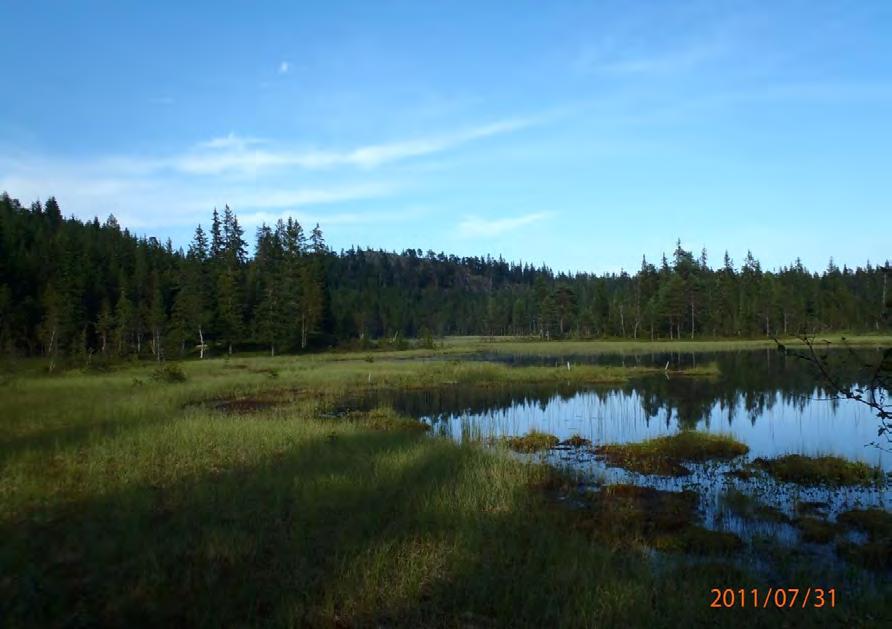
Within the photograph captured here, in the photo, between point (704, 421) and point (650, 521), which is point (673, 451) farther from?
point (650, 521)

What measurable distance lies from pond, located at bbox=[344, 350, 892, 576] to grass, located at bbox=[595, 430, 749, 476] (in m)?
0.47

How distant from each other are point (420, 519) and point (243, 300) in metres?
69.0

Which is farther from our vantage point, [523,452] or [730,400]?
[730,400]

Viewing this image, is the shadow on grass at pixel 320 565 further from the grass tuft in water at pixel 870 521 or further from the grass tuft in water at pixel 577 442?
the grass tuft in water at pixel 577 442

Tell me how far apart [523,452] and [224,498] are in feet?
36.5

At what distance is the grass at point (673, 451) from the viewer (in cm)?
1814

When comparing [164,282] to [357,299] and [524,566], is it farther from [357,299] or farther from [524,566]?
[524,566]

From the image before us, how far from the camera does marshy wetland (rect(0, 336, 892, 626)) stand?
23.4 feet

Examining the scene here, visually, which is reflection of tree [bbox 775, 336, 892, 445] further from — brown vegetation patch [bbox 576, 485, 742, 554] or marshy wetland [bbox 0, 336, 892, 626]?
brown vegetation patch [bbox 576, 485, 742, 554]

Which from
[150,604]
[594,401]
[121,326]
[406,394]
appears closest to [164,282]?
[121,326]

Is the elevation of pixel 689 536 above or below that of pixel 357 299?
below

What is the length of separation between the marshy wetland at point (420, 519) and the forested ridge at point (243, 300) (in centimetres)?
2814

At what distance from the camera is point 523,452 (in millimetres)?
19781

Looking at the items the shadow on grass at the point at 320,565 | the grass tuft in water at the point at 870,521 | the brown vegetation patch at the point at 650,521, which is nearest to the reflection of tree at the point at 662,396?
the brown vegetation patch at the point at 650,521
